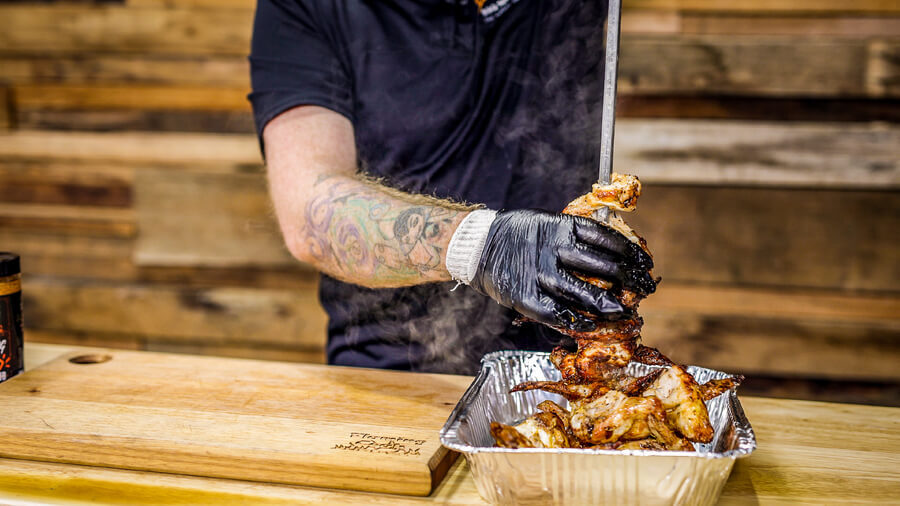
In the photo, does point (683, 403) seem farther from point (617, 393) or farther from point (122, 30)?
point (122, 30)

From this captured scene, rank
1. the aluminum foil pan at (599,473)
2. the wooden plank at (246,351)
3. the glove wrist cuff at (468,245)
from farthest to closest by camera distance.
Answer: the wooden plank at (246,351), the glove wrist cuff at (468,245), the aluminum foil pan at (599,473)

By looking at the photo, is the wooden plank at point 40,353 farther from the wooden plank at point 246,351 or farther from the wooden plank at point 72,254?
the wooden plank at point 72,254

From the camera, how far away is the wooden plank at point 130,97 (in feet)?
9.95

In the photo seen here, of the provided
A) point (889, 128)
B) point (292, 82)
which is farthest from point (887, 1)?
point (292, 82)

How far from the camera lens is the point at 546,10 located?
74.8 inches

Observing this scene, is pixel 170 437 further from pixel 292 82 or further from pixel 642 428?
pixel 292 82

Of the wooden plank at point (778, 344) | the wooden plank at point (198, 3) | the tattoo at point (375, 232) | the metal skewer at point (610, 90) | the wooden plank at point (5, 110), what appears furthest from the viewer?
the wooden plank at point (5, 110)

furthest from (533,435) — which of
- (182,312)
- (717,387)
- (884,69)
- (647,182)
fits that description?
(182,312)

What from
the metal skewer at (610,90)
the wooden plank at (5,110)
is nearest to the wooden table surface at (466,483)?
the metal skewer at (610,90)

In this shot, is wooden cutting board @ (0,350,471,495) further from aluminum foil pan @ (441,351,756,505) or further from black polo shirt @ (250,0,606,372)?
black polo shirt @ (250,0,606,372)

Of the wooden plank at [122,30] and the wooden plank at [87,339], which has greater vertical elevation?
the wooden plank at [122,30]

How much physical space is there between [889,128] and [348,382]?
7.08ft

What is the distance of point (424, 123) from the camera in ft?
6.20

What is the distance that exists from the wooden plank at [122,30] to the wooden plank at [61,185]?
500 mm
